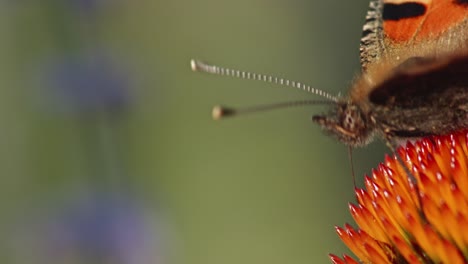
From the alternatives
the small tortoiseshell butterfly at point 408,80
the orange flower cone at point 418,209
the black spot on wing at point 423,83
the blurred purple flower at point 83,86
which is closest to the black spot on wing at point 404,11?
the small tortoiseshell butterfly at point 408,80

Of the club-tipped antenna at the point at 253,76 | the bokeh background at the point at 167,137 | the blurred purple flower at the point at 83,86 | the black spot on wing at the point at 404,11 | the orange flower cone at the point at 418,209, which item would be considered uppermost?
the black spot on wing at the point at 404,11

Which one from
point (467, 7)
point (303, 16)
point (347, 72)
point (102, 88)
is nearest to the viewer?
point (467, 7)

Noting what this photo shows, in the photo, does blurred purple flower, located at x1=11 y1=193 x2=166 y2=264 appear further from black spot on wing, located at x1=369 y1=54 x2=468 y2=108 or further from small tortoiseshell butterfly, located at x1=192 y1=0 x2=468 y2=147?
black spot on wing, located at x1=369 y1=54 x2=468 y2=108

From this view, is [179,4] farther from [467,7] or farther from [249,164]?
[467,7]

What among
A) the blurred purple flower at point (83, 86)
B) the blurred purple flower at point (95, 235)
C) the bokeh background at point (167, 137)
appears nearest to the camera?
the blurred purple flower at point (95, 235)

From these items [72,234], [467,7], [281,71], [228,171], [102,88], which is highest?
[467,7]

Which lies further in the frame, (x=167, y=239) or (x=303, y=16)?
(x=303, y=16)

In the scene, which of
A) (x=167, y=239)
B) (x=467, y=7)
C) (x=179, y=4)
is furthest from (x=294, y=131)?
(x=467, y=7)

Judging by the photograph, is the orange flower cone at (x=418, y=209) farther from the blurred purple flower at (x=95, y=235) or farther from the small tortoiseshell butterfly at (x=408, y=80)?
the blurred purple flower at (x=95, y=235)
